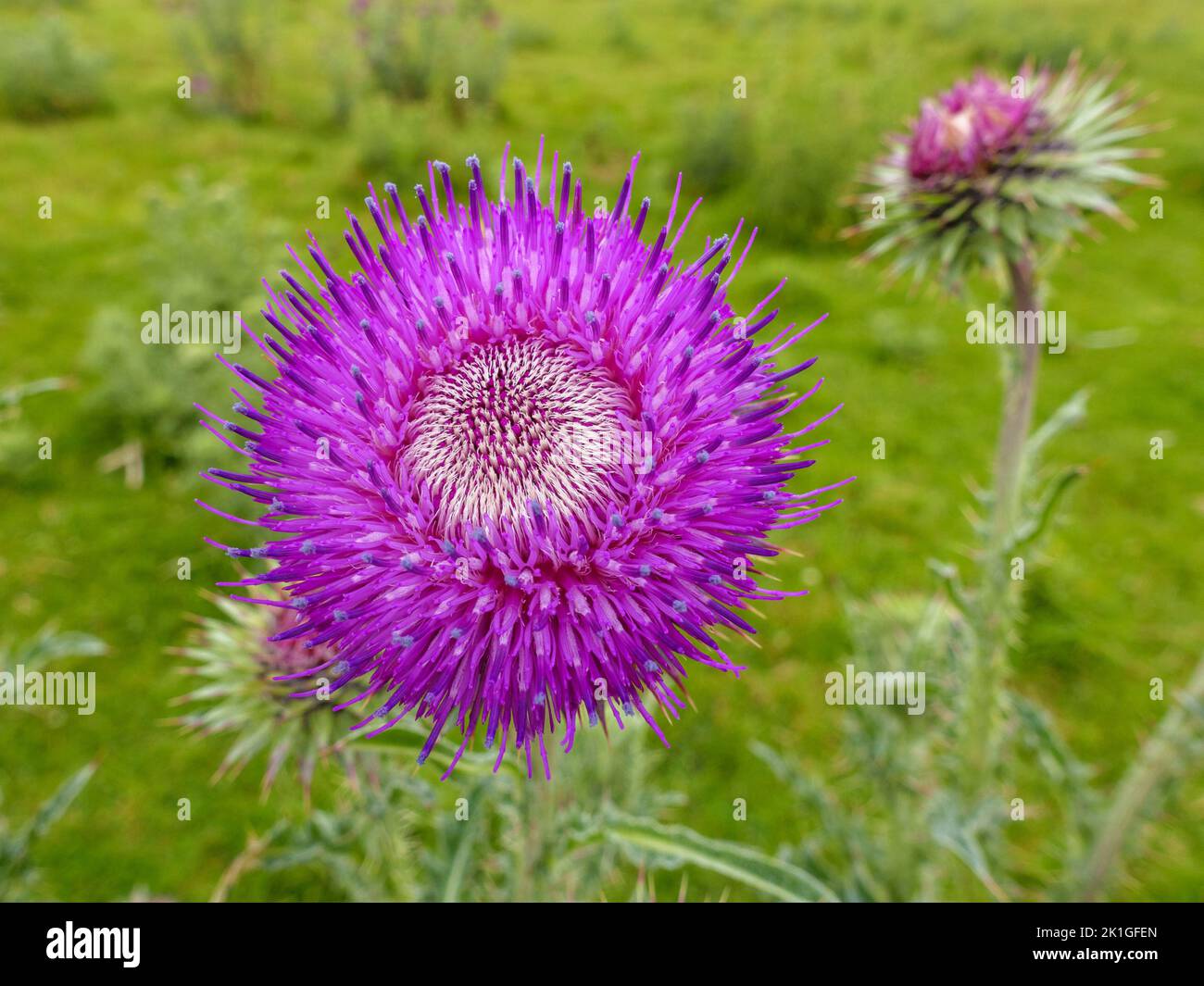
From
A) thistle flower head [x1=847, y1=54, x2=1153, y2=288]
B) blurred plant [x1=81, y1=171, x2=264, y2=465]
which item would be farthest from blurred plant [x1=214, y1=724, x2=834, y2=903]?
blurred plant [x1=81, y1=171, x2=264, y2=465]

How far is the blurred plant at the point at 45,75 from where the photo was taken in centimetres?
1297

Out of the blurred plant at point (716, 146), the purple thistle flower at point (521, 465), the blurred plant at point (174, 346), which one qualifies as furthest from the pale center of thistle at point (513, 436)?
the blurred plant at point (716, 146)

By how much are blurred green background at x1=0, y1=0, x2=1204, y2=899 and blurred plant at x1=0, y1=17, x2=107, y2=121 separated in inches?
1.6

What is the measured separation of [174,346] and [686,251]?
541cm

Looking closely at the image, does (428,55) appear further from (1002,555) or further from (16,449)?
(1002,555)

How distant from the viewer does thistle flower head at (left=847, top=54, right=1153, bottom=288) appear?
3.27m

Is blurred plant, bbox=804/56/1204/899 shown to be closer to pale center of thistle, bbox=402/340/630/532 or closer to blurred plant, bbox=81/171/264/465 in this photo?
pale center of thistle, bbox=402/340/630/532

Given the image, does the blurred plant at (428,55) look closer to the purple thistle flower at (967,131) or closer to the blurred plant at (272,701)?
the purple thistle flower at (967,131)

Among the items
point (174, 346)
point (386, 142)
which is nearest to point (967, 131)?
point (174, 346)

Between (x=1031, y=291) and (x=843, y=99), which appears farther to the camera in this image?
(x=843, y=99)
